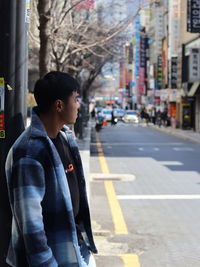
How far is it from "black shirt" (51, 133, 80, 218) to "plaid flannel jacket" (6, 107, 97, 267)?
8.0 inches

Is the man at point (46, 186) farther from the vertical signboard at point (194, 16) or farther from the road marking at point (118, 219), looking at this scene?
the vertical signboard at point (194, 16)

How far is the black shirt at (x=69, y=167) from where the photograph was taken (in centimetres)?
306

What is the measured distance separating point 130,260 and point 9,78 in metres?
3.52

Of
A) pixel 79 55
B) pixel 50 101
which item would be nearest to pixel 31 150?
pixel 50 101

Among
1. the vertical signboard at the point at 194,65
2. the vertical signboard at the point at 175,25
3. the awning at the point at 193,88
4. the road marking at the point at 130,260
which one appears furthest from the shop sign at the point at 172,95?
the road marking at the point at 130,260

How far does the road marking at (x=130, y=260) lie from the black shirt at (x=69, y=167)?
11.2 feet

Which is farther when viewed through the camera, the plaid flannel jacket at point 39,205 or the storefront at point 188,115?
the storefront at point 188,115

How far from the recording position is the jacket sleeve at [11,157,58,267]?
2693 mm

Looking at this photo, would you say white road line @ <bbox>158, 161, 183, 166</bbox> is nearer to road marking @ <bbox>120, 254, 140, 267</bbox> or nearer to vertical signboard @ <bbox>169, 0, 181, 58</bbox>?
road marking @ <bbox>120, 254, 140, 267</bbox>

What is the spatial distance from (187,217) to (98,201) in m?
2.16

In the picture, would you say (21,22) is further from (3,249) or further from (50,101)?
(3,249)

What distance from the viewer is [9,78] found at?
3.70 m

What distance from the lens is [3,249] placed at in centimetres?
371

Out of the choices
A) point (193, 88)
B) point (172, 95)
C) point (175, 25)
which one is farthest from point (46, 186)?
point (172, 95)
